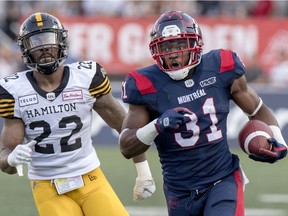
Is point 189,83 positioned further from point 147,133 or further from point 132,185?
point 132,185

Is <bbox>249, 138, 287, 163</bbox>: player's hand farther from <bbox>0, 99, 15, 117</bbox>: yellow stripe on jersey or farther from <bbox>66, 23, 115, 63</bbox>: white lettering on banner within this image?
<bbox>66, 23, 115, 63</bbox>: white lettering on banner

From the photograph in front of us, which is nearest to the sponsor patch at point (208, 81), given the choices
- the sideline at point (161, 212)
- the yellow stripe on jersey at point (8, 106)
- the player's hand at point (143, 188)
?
Answer: the player's hand at point (143, 188)

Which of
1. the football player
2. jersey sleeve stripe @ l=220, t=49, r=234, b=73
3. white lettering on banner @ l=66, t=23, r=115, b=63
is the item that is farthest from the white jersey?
white lettering on banner @ l=66, t=23, r=115, b=63

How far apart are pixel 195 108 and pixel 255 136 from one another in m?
0.40

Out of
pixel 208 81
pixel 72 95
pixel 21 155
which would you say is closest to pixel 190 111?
pixel 208 81

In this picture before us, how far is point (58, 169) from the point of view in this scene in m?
4.88

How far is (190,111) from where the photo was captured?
15.1 feet

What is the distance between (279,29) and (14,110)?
8744 millimetres

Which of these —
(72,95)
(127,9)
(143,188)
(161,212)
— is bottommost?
(127,9)

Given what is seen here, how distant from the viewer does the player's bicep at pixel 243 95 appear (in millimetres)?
4789

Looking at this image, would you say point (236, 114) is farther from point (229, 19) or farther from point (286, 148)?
point (286, 148)

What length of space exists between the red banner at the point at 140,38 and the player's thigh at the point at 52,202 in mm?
8172

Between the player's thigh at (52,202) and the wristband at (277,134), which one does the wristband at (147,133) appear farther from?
the wristband at (277,134)

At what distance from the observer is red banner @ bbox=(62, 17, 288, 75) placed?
13.0m
